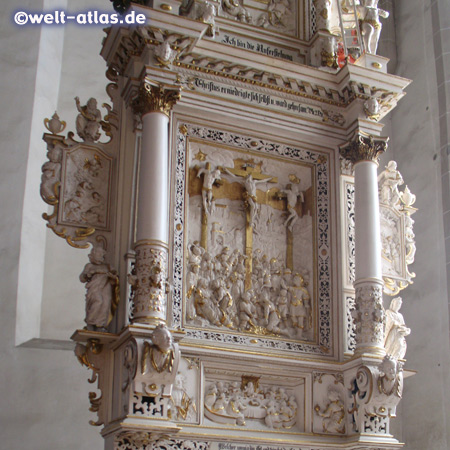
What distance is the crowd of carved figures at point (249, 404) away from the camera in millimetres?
7863

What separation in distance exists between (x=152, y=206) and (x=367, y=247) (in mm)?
2336

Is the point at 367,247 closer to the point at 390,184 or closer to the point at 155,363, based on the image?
the point at 390,184

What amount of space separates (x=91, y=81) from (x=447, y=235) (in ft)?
16.1

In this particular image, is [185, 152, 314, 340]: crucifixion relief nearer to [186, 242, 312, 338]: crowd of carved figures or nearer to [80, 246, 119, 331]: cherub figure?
[186, 242, 312, 338]: crowd of carved figures

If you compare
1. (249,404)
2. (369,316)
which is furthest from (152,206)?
Result: (369,316)

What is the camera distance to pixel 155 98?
8.02m

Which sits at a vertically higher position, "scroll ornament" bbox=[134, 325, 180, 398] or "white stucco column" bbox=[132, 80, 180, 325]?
"white stucco column" bbox=[132, 80, 180, 325]

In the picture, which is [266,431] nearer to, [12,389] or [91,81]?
[12,389]

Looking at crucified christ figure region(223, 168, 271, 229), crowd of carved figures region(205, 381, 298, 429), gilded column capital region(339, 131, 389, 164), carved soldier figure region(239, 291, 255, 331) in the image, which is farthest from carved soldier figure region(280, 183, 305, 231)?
crowd of carved figures region(205, 381, 298, 429)

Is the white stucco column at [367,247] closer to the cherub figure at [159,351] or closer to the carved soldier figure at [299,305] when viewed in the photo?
the carved soldier figure at [299,305]

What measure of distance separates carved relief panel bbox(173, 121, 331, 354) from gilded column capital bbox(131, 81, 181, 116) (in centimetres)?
55

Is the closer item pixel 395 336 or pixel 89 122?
pixel 89 122

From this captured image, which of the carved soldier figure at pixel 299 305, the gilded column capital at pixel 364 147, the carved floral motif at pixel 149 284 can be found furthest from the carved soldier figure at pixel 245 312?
the gilded column capital at pixel 364 147

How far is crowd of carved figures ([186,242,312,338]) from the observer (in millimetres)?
8227
